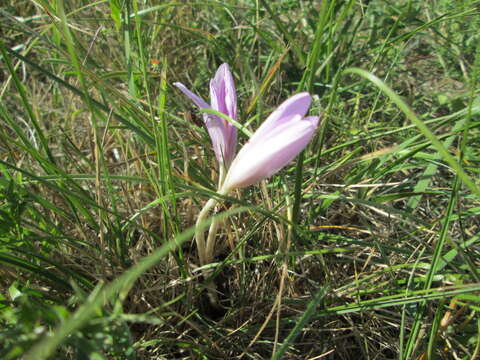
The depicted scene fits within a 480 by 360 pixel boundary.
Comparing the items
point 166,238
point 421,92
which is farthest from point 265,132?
point 421,92

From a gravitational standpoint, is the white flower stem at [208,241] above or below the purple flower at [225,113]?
below

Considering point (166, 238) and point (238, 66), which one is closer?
point (166, 238)

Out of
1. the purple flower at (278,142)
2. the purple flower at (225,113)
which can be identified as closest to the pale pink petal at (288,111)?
the purple flower at (278,142)

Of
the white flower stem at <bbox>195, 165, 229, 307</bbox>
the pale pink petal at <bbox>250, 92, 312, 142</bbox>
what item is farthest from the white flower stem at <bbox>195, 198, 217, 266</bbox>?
the pale pink petal at <bbox>250, 92, 312, 142</bbox>

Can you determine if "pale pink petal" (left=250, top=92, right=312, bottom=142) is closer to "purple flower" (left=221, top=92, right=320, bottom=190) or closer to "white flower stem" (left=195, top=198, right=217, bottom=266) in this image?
"purple flower" (left=221, top=92, right=320, bottom=190)

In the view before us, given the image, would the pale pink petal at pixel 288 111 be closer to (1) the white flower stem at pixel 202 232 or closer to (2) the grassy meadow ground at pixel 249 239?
(2) the grassy meadow ground at pixel 249 239

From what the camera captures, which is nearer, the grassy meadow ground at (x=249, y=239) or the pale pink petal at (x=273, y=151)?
the pale pink petal at (x=273, y=151)

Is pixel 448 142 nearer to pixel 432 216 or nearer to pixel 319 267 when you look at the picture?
pixel 432 216
